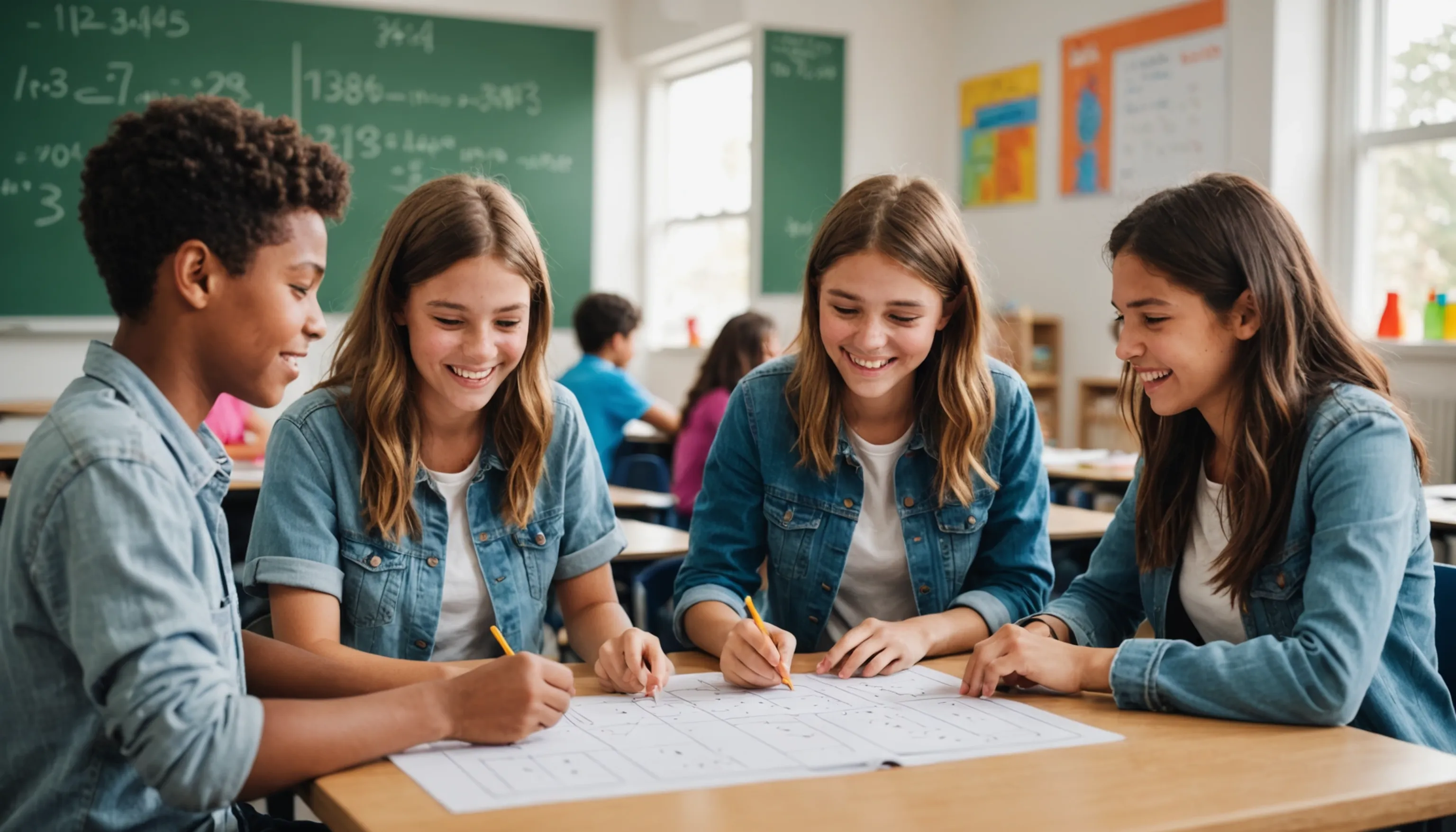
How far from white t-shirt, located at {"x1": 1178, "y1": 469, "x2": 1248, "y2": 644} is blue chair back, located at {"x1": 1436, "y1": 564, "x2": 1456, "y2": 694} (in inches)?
10.7

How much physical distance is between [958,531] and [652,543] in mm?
1135

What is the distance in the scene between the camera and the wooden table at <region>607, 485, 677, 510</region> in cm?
330

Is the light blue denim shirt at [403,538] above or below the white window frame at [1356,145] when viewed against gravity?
below

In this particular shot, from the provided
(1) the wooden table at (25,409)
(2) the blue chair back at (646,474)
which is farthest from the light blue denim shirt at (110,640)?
(1) the wooden table at (25,409)

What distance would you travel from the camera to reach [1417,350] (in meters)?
4.74

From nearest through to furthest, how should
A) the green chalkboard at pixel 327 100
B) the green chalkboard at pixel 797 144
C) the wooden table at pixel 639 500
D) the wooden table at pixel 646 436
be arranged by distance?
the wooden table at pixel 639 500 → the wooden table at pixel 646 436 → the green chalkboard at pixel 327 100 → the green chalkboard at pixel 797 144

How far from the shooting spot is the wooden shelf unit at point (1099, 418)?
580 cm

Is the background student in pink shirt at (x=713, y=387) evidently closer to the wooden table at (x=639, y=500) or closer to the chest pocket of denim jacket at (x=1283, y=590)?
the wooden table at (x=639, y=500)

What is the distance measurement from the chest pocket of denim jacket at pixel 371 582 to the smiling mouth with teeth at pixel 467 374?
23cm

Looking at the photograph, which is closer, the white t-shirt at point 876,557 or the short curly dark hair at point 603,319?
the white t-shirt at point 876,557

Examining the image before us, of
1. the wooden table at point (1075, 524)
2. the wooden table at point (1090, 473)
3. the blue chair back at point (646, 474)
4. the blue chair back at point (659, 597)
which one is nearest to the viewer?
the blue chair back at point (659, 597)

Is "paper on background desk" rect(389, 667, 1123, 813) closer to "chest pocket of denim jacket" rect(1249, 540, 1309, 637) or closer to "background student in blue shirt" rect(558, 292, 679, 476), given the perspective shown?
"chest pocket of denim jacket" rect(1249, 540, 1309, 637)

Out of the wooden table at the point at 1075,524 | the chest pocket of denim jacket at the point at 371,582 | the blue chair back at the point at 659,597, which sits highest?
the chest pocket of denim jacket at the point at 371,582

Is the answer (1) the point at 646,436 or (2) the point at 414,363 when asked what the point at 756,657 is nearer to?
(2) the point at 414,363
